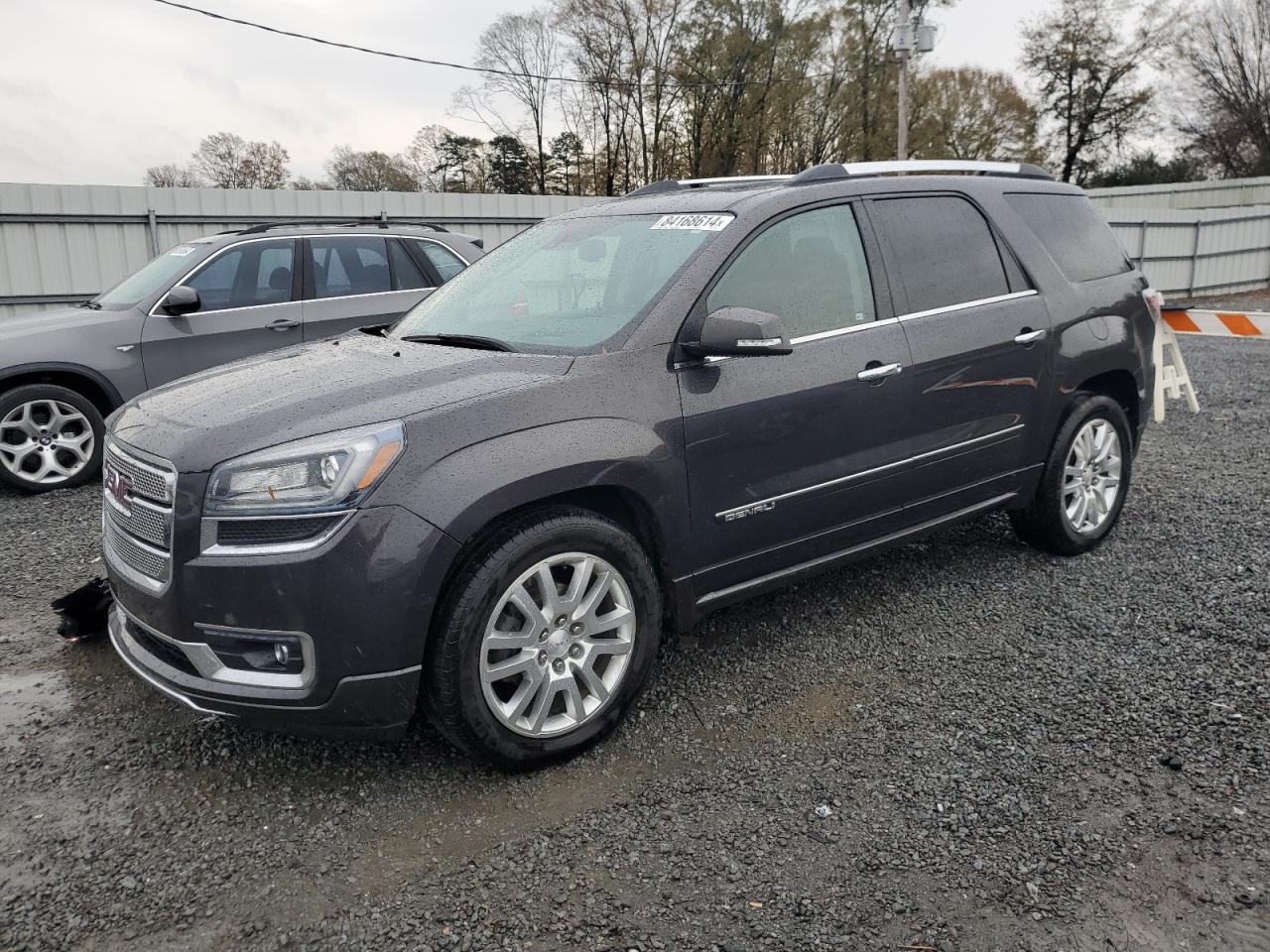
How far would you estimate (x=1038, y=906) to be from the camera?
2.46 metres

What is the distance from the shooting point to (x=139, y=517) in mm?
3025

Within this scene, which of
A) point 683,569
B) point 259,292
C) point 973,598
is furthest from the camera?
point 259,292

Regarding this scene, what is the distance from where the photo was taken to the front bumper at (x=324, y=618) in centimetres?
270

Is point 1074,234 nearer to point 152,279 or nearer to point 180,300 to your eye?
point 180,300

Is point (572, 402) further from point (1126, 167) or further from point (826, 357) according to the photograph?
point (1126, 167)

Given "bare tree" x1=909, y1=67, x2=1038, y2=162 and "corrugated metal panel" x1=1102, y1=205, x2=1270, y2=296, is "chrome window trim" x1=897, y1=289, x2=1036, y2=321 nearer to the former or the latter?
"corrugated metal panel" x1=1102, y1=205, x2=1270, y2=296

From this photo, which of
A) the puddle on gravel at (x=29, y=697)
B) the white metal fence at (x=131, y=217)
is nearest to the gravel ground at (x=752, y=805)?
the puddle on gravel at (x=29, y=697)

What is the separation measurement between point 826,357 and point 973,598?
153 centimetres

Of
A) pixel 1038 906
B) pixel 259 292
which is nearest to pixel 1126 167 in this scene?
pixel 259 292

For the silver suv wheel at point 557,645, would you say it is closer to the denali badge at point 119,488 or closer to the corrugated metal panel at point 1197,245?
the denali badge at point 119,488

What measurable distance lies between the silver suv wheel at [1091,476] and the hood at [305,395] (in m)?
2.89

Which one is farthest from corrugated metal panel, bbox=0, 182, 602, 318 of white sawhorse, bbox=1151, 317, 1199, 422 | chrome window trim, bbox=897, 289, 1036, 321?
chrome window trim, bbox=897, 289, 1036, 321

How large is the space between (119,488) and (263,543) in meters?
0.76

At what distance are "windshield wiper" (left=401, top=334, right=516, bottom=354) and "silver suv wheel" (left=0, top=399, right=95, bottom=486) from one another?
438 centimetres
